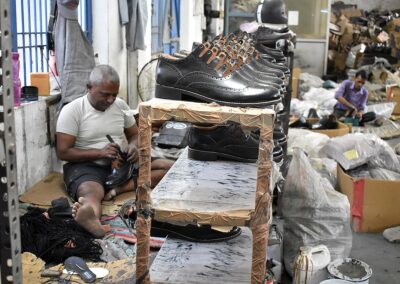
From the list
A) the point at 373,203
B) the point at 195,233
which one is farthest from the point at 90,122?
the point at 373,203

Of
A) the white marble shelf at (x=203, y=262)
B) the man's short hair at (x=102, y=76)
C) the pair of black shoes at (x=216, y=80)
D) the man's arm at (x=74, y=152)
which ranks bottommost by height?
the white marble shelf at (x=203, y=262)

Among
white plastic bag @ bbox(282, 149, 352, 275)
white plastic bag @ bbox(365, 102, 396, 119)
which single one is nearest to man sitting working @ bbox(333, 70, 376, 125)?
white plastic bag @ bbox(365, 102, 396, 119)

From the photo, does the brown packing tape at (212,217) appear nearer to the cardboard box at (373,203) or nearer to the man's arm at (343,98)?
the cardboard box at (373,203)

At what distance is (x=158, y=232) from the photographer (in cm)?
226

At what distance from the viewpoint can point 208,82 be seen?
172 centimetres

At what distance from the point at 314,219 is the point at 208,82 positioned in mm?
1633

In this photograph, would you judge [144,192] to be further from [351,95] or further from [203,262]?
[351,95]

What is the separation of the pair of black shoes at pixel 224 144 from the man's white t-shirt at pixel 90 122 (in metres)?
1.30

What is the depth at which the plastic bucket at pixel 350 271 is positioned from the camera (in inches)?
103

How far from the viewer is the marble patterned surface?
1719mm

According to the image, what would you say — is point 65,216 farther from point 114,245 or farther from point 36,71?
point 36,71

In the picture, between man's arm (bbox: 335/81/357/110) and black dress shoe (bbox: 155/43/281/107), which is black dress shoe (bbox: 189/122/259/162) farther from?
man's arm (bbox: 335/81/357/110)

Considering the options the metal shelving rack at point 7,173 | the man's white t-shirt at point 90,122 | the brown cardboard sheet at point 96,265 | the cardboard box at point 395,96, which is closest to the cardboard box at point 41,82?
the man's white t-shirt at point 90,122

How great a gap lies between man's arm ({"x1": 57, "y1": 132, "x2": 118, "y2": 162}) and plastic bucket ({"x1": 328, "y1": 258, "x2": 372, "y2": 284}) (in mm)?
1561
